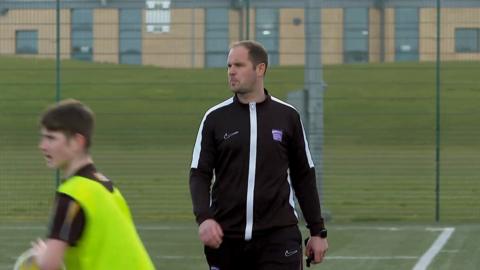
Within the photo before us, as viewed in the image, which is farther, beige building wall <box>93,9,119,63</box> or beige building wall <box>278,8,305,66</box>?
beige building wall <box>278,8,305,66</box>

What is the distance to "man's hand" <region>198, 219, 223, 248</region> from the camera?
6.95m

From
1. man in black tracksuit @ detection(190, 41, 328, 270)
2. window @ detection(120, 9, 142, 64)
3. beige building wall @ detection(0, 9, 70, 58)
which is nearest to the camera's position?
man in black tracksuit @ detection(190, 41, 328, 270)

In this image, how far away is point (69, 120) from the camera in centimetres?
496

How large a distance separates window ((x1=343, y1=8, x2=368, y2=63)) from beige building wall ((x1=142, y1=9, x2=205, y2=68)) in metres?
2.44

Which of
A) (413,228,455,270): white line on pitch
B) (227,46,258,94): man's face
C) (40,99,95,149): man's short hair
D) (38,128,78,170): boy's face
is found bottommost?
(413,228,455,270): white line on pitch

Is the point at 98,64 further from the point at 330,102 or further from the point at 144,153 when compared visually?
the point at 330,102

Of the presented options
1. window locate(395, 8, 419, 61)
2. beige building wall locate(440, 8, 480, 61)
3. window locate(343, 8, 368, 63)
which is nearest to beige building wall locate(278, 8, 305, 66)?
window locate(343, 8, 368, 63)

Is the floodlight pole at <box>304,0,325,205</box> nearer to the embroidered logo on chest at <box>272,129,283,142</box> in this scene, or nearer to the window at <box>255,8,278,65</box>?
the window at <box>255,8,278,65</box>

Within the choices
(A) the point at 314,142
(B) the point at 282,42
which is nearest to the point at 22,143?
(B) the point at 282,42

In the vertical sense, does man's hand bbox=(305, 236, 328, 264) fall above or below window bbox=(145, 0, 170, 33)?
below

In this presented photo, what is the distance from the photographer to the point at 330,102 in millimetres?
29891

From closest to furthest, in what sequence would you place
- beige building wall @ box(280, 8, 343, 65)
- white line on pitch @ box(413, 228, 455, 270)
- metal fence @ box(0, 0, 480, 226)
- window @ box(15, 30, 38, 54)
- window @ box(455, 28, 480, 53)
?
white line on pitch @ box(413, 228, 455, 270) < metal fence @ box(0, 0, 480, 226) < window @ box(15, 30, 38, 54) < window @ box(455, 28, 480, 53) < beige building wall @ box(280, 8, 343, 65)

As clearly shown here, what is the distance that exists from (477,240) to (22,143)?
10.8 meters

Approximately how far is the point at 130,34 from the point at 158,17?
2.44 ft
